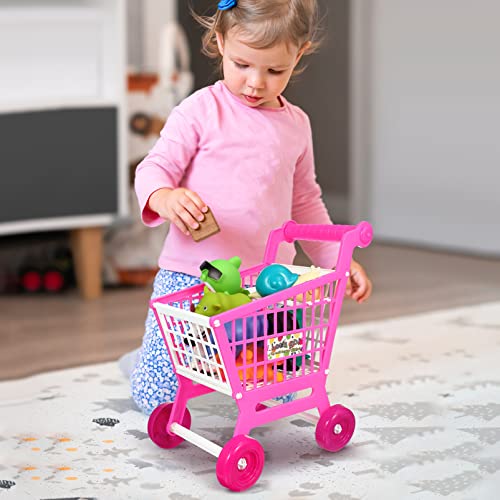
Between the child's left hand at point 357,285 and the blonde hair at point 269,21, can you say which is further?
the child's left hand at point 357,285

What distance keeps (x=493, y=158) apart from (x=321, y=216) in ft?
6.14

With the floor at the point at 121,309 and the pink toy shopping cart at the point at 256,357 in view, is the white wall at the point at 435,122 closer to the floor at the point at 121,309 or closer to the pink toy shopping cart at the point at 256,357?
the floor at the point at 121,309

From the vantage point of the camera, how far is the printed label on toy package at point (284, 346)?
1.28 m

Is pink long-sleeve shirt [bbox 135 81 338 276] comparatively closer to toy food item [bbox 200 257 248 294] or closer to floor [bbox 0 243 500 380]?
toy food item [bbox 200 257 248 294]

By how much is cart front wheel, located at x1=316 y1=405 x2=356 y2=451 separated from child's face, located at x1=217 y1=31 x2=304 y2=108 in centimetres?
48

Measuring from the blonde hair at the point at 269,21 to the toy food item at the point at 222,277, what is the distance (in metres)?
0.32

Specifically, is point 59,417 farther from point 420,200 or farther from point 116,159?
point 420,200

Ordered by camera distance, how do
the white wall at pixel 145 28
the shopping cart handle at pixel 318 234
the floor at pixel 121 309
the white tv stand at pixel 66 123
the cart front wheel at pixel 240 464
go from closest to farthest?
the cart front wheel at pixel 240 464, the shopping cart handle at pixel 318 234, the floor at pixel 121 309, the white tv stand at pixel 66 123, the white wall at pixel 145 28

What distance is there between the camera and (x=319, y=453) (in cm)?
138

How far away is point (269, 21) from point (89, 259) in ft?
4.79

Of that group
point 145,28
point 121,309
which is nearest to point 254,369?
point 121,309

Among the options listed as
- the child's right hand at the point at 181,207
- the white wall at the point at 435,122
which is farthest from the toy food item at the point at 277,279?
the white wall at the point at 435,122

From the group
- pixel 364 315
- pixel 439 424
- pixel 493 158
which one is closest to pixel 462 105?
pixel 493 158

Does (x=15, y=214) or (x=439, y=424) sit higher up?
(x=15, y=214)
